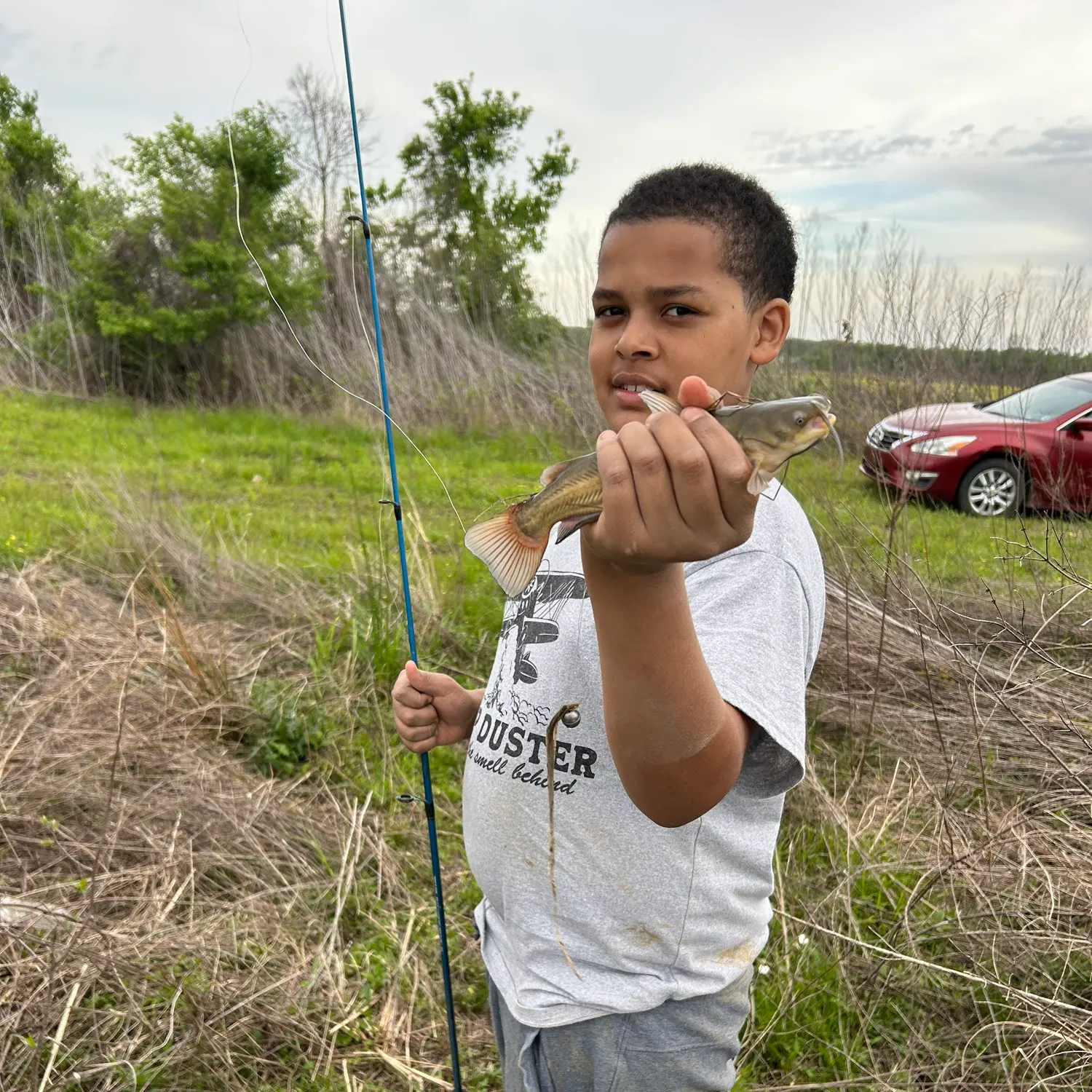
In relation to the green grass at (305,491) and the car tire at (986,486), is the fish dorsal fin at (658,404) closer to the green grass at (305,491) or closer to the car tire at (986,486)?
the green grass at (305,491)

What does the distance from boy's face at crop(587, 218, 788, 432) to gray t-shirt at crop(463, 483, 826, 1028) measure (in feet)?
0.78

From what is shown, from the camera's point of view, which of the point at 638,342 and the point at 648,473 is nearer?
the point at 648,473

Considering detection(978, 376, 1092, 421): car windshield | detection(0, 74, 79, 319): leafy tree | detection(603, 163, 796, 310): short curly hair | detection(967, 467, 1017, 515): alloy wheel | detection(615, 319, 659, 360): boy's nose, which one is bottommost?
detection(967, 467, 1017, 515): alloy wheel

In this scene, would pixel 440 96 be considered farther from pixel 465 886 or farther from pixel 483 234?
pixel 465 886

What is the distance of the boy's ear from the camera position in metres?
1.46

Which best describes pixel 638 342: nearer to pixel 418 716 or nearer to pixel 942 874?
pixel 418 716

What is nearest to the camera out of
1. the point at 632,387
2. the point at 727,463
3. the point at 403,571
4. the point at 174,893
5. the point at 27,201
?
the point at 727,463

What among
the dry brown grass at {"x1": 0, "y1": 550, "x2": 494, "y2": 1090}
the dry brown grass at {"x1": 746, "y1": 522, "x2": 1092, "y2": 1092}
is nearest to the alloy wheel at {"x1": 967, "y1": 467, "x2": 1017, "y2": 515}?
the dry brown grass at {"x1": 746, "y1": 522, "x2": 1092, "y2": 1092}

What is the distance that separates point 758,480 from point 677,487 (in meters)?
0.08

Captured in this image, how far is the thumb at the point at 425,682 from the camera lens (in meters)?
1.79

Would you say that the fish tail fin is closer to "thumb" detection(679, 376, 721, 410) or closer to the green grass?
"thumb" detection(679, 376, 721, 410)

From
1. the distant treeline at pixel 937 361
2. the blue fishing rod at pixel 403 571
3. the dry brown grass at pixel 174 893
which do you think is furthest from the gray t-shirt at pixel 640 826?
the distant treeline at pixel 937 361

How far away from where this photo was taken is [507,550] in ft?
3.81

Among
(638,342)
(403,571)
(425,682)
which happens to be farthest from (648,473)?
(403,571)
